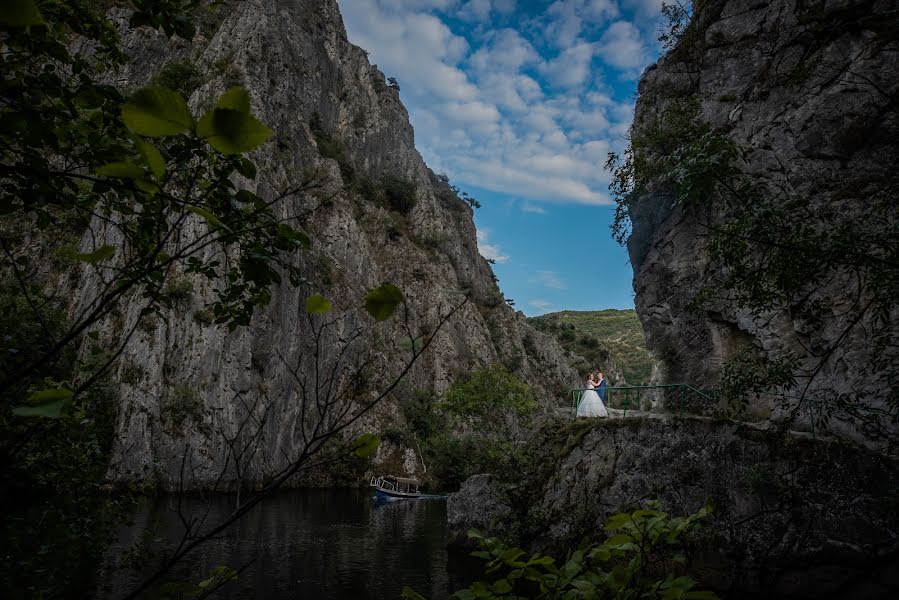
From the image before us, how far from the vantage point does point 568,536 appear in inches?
482

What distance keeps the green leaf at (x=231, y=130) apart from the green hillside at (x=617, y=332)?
66189mm

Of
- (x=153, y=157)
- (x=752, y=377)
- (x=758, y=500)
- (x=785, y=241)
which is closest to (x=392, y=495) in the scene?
(x=758, y=500)

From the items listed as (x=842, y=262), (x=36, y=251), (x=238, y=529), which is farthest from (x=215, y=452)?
(x=842, y=262)

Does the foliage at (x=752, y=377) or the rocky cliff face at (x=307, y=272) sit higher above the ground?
the rocky cliff face at (x=307, y=272)

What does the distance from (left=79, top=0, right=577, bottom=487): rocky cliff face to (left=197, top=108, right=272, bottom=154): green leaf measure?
15.8 m

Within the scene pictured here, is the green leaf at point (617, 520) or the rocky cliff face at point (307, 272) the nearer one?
the green leaf at point (617, 520)

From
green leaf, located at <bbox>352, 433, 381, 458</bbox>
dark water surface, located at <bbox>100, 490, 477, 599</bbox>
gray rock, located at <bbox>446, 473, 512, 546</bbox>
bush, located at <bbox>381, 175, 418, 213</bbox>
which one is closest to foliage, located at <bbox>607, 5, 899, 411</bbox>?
green leaf, located at <bbox>352, 433, 381, 458</bbox>

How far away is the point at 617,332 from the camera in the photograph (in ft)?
326

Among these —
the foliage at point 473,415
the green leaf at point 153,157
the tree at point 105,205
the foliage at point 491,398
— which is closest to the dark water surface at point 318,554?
the tree at point 105,205

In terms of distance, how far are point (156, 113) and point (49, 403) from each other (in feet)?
1.35

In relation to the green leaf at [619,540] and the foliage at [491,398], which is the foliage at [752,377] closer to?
the green leaf at [619,540]

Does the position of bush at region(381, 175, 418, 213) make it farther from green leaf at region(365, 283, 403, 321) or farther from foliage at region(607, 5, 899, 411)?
green leaf at region(365, 283, 403, 321)

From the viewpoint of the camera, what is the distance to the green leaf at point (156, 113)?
2.07ft

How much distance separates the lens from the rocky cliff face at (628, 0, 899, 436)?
38.4 ft
